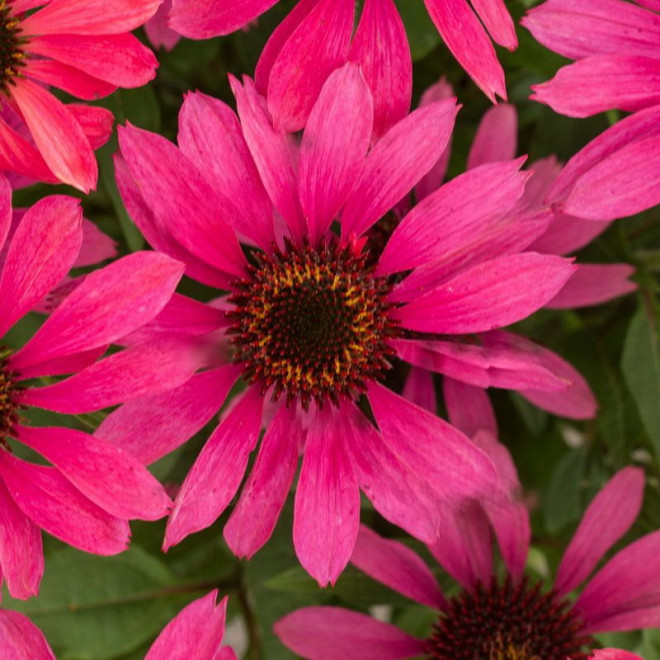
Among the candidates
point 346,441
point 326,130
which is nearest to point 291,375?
point 346,441

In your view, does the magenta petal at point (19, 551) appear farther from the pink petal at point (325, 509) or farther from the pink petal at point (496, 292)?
→ the pink petal at point (496, 292)

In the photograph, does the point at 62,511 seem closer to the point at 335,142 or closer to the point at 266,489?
the point at 266,489

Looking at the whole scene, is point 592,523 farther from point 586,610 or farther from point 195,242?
point 195,242

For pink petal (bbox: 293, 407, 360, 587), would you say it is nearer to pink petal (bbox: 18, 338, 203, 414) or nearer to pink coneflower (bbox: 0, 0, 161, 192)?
pink petal (bbox: 18, 338, 203, 414)

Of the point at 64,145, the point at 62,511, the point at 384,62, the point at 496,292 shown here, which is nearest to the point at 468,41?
the point at 384,62

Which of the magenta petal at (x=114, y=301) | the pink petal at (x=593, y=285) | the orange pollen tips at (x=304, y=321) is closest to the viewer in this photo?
the magenta petal at (x=114, y=301)

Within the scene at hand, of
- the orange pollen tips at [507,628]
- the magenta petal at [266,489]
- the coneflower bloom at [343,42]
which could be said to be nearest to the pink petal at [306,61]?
the coneflower bloom at [343,42]

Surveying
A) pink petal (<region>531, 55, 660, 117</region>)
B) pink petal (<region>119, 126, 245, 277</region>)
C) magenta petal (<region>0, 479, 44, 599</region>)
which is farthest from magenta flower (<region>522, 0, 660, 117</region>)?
magenta petal (<region>0, 479, 44, 599</region>)
